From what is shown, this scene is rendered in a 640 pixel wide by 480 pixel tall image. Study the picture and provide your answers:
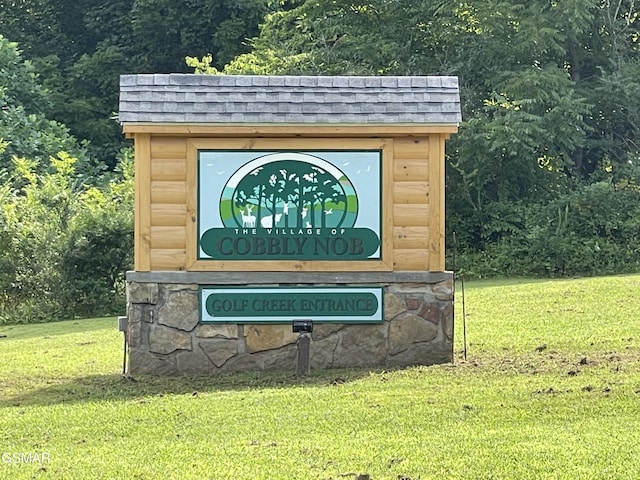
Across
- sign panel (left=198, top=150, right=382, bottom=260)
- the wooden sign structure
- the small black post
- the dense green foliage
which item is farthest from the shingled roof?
the dense green foliage

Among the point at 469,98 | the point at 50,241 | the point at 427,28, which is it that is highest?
the point at 427,28

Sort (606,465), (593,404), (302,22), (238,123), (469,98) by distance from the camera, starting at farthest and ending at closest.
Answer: (302,22), (469,98), (238,123), (593,404), (606,465)

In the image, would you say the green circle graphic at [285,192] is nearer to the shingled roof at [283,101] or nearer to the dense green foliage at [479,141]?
the shingled roof at [283,101]

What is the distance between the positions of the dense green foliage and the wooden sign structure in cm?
770

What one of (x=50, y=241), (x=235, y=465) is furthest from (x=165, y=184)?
(x=50, y=241)

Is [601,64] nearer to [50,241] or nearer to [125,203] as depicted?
[125,203]

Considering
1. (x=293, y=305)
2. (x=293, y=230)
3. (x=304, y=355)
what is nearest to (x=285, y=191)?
(x=293, y=230)

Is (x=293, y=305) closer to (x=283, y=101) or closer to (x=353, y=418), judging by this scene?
(x=283, y=101)

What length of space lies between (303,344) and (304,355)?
11cm

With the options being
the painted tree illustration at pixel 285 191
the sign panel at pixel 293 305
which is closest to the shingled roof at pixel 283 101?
the painted tree illustration at pixel 285 191

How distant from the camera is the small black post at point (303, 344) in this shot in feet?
29.3

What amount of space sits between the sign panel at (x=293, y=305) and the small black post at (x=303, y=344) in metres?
0.06

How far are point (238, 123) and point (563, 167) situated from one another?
47.5 feet

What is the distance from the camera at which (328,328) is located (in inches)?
363
